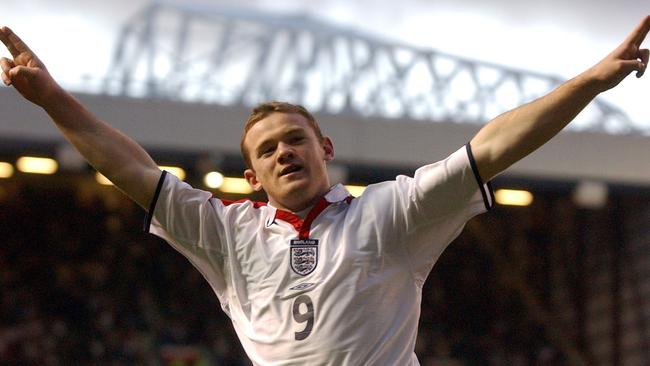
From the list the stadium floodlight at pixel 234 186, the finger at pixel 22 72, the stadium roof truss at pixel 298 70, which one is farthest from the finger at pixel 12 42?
the stadium floodlight at pixel 234 186

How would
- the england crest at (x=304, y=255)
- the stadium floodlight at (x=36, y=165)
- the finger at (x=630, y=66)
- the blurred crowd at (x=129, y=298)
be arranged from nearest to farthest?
the finger at (x=630, y=66) < the england crest at (x=304, y=255) < the stadium floodlight at (x=36, y=165) < the blurred crowd at (x=129, y=298)

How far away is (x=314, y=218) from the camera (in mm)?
3652

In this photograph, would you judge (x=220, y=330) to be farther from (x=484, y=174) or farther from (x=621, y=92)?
(x=484, y=174)

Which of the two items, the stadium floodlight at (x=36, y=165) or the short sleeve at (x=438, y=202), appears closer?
the short sleeve at (x=438, y=202)

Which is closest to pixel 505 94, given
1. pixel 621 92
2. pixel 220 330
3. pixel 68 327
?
pixel 621 92

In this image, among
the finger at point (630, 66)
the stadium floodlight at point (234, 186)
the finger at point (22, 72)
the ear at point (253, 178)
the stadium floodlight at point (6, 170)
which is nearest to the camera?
the finger at point (630, 66)

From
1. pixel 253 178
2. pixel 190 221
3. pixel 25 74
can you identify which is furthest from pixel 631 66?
pixel 25 74

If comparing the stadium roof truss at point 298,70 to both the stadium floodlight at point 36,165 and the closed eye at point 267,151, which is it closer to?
the stadium floodlight at point 36,165

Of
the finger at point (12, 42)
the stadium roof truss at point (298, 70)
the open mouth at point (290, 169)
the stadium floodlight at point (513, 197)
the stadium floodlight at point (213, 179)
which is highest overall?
the finger at point (12, 42)

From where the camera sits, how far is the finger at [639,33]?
3.25 meters

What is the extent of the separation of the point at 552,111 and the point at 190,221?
1.20m

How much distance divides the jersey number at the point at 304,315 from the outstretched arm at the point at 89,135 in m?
0.59

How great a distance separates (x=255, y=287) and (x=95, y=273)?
13875mm

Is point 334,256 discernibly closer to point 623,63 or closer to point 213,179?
point 623,63
